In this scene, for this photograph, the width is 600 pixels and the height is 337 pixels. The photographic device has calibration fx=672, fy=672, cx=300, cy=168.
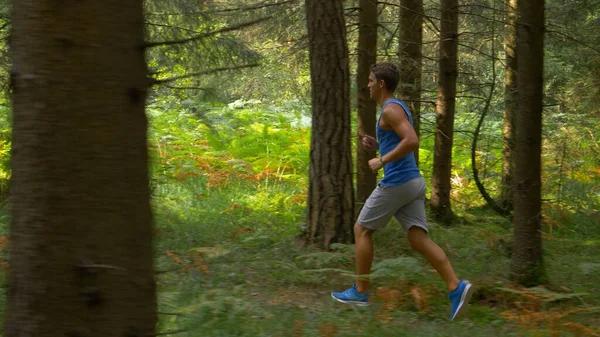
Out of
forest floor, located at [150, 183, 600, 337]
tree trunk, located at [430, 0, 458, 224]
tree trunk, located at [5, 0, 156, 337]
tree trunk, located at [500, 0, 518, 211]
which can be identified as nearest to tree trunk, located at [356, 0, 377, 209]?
tree trunk, located at [430, 0, 458, 224]

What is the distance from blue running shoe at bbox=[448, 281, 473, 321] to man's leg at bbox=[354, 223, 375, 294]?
784mm

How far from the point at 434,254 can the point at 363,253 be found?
0.63 m

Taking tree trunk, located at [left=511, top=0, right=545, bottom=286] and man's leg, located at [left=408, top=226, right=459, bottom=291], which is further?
tree trunk, located at [left=511, top=0, right=545, bottom=286]

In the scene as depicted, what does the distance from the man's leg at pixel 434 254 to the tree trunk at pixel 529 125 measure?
0.92 meters

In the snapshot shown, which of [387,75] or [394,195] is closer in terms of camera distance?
[394,195]

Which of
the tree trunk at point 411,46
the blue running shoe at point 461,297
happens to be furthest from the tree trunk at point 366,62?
the blue running shoe at point 461,297

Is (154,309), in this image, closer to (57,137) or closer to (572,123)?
(57,137)

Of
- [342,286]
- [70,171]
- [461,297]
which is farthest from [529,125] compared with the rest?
[70,171]

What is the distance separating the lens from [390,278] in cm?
643

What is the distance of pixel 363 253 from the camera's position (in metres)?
5.97

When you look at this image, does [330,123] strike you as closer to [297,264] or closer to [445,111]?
[297,264]

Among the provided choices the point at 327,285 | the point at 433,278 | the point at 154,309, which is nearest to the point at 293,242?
the point at 327,285

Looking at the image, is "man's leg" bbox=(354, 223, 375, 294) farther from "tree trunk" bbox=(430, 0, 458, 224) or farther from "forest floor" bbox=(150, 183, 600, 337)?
"tree trunk" bbox=(430, 0, 458, 224)

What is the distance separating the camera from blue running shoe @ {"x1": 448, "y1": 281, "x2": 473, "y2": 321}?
217 inches
